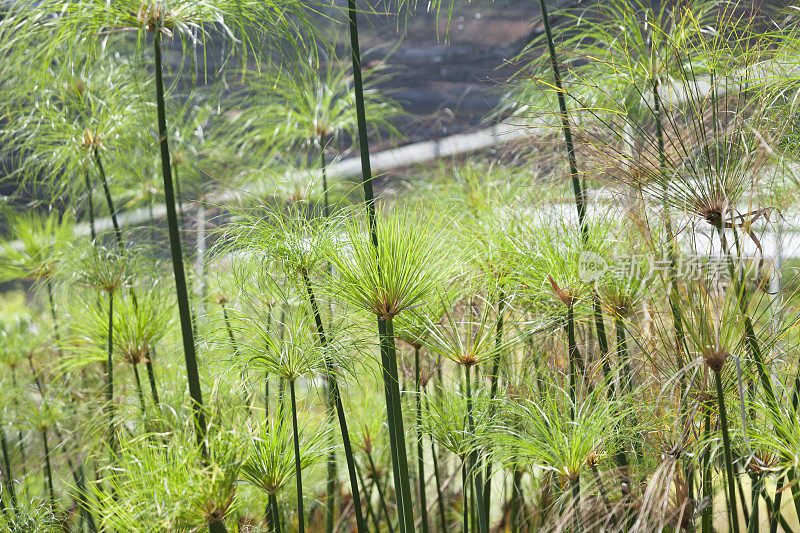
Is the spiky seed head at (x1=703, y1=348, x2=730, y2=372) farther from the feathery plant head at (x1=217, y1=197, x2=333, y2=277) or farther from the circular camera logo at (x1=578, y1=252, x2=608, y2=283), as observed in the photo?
the feathery plant head at (x1=217, y1=197, x2=333, y2=277)

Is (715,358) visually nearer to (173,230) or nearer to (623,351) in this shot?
(623,351)

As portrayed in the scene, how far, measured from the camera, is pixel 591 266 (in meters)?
1.03

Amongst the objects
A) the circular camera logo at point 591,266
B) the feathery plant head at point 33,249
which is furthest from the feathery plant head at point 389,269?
the feathery plant head at point 33,249

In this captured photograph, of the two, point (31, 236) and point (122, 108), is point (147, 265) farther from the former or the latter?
point (31, 236)

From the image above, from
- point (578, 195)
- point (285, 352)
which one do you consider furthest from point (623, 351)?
point (285, 352)

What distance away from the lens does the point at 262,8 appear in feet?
3.20

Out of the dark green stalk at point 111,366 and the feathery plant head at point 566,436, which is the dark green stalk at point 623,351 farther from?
the dark green stalk at point 111,366

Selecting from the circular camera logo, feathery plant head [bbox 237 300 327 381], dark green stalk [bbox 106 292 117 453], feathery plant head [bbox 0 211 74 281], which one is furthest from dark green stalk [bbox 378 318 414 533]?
feathery plant head [bbox 0 211 74 281]

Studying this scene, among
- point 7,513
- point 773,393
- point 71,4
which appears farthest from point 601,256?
point 7,513

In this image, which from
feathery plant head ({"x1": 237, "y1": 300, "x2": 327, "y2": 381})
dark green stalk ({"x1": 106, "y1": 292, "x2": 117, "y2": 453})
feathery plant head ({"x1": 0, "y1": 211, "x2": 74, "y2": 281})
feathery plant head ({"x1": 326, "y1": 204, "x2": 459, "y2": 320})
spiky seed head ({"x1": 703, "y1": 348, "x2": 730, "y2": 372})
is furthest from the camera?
feathery plant head ({"x1": 0, "y1": 211, "x2": 74, "y2": 281})

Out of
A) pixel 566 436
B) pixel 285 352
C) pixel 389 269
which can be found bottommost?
pixel 566 436

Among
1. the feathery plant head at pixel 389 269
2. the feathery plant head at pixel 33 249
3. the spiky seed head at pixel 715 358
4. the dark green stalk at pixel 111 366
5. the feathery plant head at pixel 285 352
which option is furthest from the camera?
the feathery plant head at pixel 33 249

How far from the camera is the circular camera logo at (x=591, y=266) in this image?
3.35 feet

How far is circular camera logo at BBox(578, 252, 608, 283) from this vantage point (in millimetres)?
1021
